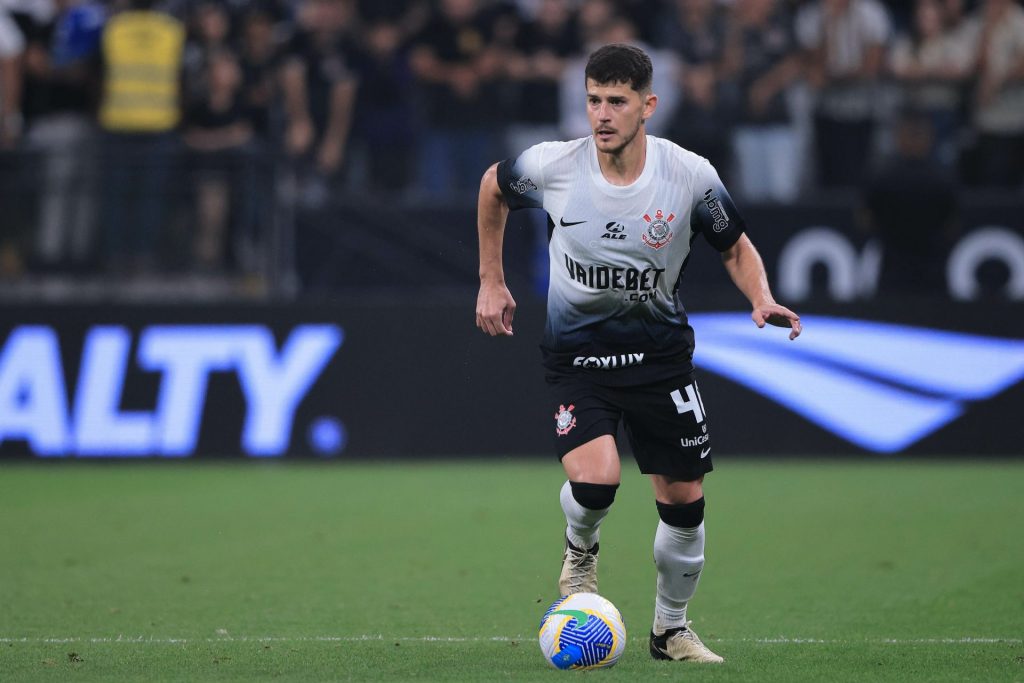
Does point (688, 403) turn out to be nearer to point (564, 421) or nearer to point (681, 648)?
point (564, 421)

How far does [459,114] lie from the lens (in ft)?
51.8

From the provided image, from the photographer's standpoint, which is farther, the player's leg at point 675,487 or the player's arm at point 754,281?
the player's leg at point 675,487

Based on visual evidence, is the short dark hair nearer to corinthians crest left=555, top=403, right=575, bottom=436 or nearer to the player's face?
the player's face

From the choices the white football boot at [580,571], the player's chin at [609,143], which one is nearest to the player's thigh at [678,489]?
the white football boot at [580,571]

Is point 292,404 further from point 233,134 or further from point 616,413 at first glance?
point 616,413

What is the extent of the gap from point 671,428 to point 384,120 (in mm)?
9876

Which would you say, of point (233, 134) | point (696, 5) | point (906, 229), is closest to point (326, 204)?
point (233, 134)

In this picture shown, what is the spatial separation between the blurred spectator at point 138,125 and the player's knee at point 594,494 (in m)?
9.66

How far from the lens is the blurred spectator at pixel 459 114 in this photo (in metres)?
15.8

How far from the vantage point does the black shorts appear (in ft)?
21.1

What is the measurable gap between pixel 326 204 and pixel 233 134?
116cm

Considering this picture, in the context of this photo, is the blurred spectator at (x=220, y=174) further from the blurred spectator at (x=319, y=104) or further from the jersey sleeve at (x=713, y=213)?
the jersey sleeve at (x=713, y=213)

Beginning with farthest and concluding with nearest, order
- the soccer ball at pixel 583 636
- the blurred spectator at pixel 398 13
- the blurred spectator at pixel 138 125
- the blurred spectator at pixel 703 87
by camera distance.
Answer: the blurred spectator at pixel 398 13 → the blurred spectator at pixel 703 87 → the blurred spectator at pixel 138 125 → the soccer ball at pixel 583 636

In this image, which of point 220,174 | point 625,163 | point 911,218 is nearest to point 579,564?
point 625,163
